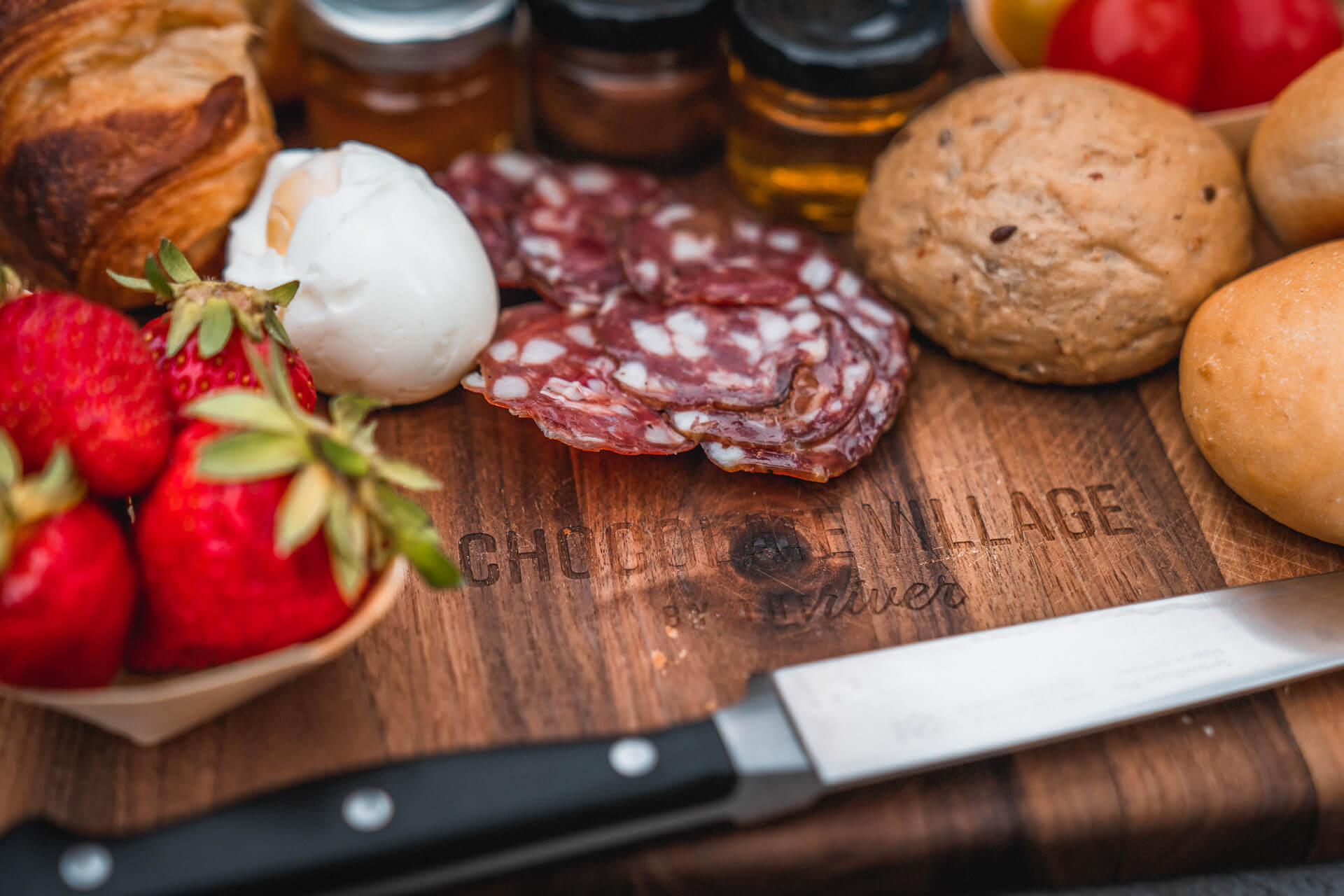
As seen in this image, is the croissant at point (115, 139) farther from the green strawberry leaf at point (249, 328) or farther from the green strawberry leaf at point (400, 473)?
the green strawberry leaf at point (400, 473)

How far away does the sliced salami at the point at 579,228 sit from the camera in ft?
4.39

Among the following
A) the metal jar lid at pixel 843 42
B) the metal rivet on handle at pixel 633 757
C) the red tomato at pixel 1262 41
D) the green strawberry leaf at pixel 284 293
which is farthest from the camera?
the red tomato at pixel 1262 41

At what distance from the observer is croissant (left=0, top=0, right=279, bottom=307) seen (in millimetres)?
1188

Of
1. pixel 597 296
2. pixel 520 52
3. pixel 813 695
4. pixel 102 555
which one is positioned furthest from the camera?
pixel 520 52

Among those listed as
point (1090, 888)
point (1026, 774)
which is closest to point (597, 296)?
point (1026, 774)

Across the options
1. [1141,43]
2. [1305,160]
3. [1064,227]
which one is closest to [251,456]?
[1064,227]

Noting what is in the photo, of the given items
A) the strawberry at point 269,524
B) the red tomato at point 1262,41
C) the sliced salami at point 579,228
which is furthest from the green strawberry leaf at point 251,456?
the red tomato at point 1262,41

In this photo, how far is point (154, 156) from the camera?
3.99 feet

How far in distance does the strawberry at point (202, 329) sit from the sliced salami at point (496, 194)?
41 cm

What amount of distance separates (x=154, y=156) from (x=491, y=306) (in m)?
0.42

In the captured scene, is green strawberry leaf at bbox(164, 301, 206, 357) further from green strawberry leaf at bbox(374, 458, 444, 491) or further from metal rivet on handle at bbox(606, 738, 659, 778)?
metal rivet on handle at bbox(606, 738, 659, 778)

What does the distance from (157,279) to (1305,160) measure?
1.26 m

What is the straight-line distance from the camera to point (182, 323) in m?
0.92

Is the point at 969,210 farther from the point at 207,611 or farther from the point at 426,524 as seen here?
the point at 207,611
